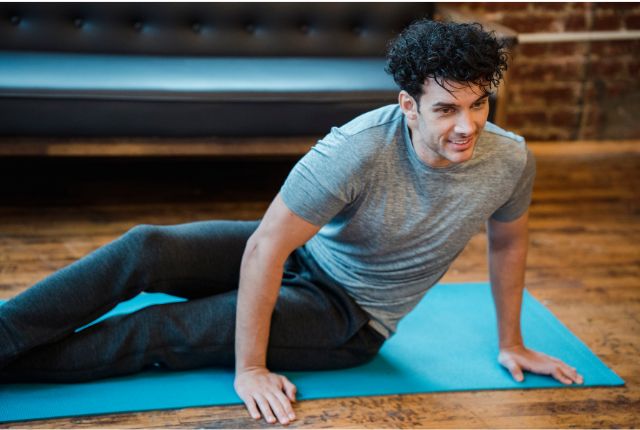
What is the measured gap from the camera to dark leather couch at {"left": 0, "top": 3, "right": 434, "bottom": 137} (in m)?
2.62

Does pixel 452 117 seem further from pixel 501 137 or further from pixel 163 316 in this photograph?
pixel 163 316

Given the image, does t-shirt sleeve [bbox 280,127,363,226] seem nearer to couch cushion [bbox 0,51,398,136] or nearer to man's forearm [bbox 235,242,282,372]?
man's forearm [bbox 235,242,282,372]

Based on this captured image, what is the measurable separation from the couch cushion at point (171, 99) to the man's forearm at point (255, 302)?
Result: 3.64ft

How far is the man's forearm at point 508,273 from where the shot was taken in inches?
71.7

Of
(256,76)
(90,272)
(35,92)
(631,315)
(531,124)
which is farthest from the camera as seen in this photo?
(531,124)

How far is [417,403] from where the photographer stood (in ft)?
5.81

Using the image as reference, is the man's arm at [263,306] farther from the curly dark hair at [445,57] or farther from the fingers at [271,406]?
the curly dark hair at [445,57]

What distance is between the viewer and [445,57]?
1476 mm

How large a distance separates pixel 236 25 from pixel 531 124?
1361 millimetres

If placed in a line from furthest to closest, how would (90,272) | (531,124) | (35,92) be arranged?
1. (531,124)
2. (35,92)
3. (90,272)

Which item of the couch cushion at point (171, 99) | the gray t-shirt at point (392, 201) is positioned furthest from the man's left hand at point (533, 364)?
the couch cushion at point (171, 99)

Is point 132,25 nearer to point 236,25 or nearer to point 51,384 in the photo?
point 236,25

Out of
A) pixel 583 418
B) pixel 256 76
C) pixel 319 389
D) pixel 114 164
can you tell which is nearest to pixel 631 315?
pixel 583 418

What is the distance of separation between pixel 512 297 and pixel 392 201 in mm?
415
